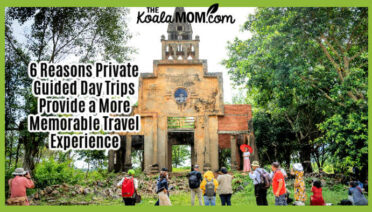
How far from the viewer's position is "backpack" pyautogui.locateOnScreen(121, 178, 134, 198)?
10164mm

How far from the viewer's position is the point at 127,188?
10.2 m

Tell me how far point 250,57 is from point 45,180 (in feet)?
39.6


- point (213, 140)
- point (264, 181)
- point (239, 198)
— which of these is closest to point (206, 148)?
point (213, 140)

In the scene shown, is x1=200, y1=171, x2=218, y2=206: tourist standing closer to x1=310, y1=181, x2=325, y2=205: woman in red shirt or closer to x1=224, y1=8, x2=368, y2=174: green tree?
x1=310, y1=181, x2=325, y2=205: woman in red shirt

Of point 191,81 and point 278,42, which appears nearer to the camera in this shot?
point 278,42

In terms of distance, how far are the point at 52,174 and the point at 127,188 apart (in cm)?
816

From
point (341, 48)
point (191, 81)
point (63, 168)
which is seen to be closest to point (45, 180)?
point (63, 168)

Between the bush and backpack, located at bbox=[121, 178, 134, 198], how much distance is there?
25.8 feet

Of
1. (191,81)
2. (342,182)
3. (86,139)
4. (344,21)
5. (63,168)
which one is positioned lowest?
(342,182)

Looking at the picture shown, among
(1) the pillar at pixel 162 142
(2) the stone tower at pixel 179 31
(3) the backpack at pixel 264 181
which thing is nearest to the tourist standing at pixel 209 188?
(3) the backpack at pixel 264 181

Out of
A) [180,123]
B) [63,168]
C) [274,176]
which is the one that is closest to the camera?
[274,176]

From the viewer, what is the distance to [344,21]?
54.1 ft

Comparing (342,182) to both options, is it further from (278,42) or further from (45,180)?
(45,180)

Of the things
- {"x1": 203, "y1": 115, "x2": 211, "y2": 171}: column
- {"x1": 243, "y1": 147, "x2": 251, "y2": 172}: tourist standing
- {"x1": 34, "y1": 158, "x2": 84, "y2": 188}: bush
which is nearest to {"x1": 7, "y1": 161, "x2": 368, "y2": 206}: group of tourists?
{"x1": 34, "y1": 158, "x2": 84, "y2": 188}: bush
